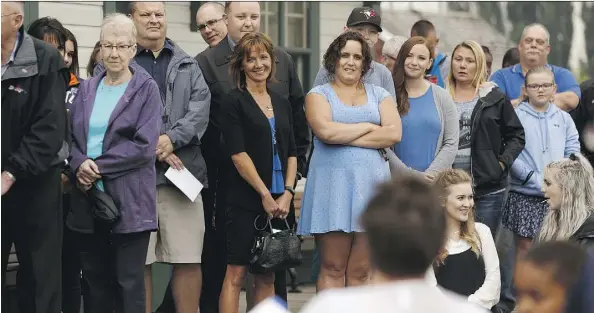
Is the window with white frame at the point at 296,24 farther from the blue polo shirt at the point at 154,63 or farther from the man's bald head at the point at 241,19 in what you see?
the blue polo shirt at the point at 154,63

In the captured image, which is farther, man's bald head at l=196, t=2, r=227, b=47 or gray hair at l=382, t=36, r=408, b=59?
gray hair at l=382, t=36, r=408, b=59

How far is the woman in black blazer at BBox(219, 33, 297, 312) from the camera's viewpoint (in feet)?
26.7

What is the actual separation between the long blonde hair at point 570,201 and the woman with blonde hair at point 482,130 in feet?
4.52

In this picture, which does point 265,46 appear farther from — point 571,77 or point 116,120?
point 571,77

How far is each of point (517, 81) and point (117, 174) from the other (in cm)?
446

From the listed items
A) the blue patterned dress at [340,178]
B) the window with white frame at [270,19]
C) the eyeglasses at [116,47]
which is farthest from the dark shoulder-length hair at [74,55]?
the window with white frame at [270,19]

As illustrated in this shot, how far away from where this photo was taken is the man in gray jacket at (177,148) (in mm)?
8195

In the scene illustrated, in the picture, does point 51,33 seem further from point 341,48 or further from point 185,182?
point 341,48

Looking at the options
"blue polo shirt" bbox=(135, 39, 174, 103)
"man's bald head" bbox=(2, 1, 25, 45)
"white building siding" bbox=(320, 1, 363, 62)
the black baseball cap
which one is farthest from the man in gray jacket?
"white building siding" bbox=(320, 1, 363, 62)

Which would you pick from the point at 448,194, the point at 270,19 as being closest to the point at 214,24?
the point at 448,194

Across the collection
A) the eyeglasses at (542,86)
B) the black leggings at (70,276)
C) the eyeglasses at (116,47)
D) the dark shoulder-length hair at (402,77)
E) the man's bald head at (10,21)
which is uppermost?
the man's bald head at (10,21)

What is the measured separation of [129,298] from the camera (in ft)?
24.9

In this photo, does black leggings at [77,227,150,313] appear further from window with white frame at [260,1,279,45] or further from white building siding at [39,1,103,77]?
window with white frame at [260,1,279,45]

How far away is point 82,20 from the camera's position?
36.5ft
